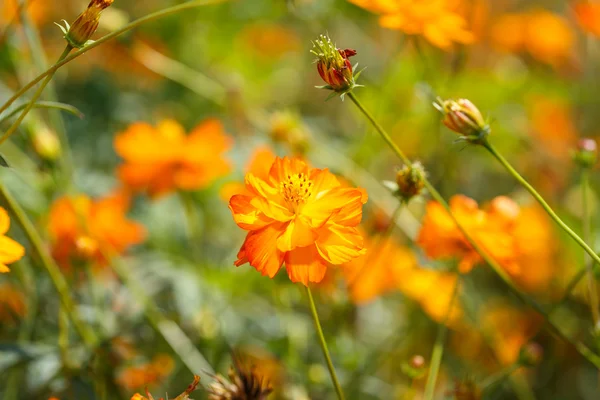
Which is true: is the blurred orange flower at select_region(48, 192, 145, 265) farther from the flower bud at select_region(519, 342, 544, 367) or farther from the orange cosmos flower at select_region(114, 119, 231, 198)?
the flower bud at select_region(519, 342, 544, 367)

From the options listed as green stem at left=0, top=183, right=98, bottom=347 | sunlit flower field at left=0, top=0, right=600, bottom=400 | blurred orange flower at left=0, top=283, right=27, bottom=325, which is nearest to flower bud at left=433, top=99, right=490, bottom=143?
sunlit flower field at left=0, top=0, right=600, bottom=400

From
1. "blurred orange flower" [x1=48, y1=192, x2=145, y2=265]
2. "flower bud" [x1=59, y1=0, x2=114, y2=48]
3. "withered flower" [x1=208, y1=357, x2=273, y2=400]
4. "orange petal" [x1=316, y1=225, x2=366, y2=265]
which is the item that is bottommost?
"blurred orange flower" [x1=48, y1=192, x2=145, y2=265]

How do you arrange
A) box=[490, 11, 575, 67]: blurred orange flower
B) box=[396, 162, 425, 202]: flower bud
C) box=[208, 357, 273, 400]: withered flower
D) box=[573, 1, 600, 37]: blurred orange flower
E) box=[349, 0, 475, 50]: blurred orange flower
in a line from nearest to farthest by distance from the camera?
box=[208, 357, 273, 400]: withered flower → box=[396, 162, 425, 202]: flower bud → box=[349, 0, 475, 50]: blurred orange flower → box=[573, 1, 600, 37]: blurred orange flower → box=[490, 11, 575, 67]: blurred orange flower

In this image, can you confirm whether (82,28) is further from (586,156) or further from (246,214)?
(586,156)

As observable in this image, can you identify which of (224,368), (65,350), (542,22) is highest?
(542,22)

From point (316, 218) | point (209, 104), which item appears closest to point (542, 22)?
point (209, 104)

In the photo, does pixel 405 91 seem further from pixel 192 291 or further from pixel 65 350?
pixel 65 350

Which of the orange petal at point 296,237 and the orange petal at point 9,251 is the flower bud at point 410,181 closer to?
the orange petal at point 296,237

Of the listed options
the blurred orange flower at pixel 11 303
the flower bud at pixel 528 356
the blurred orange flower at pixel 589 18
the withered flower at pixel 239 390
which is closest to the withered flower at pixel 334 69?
the withered flower at pixel 239 390
